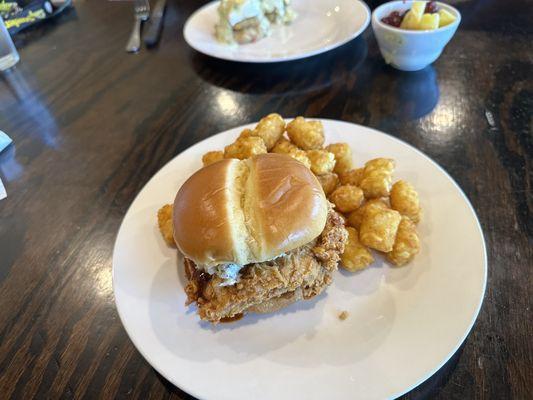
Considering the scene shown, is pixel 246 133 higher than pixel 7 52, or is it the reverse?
pixel 7 52

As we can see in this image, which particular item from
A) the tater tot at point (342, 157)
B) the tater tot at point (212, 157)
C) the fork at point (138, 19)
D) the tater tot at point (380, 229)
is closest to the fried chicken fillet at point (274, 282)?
the tater tot at point (380, 229)

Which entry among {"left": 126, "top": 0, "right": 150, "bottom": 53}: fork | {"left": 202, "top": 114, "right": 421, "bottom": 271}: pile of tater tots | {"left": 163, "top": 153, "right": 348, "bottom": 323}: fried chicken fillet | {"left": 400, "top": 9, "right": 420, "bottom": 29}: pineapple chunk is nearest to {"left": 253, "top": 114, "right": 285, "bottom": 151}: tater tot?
{"left": 202, "top": 114, "right": 421, "bottom": 271}: pile of tater tots

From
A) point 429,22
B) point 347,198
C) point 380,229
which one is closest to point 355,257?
point 380,229

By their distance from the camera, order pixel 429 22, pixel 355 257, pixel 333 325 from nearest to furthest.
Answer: pixel 333 325
pixel 355 257
pixel 429 22

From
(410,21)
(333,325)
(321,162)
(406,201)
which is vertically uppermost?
(410,21)

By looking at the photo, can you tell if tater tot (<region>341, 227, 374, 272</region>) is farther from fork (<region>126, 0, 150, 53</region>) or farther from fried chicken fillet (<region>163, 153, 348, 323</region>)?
fork (<region>126, 0, 150, 53</region>)

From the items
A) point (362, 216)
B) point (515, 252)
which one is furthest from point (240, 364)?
point (515, 252)

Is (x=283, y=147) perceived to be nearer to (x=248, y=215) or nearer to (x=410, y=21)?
(x=248, y=215)
